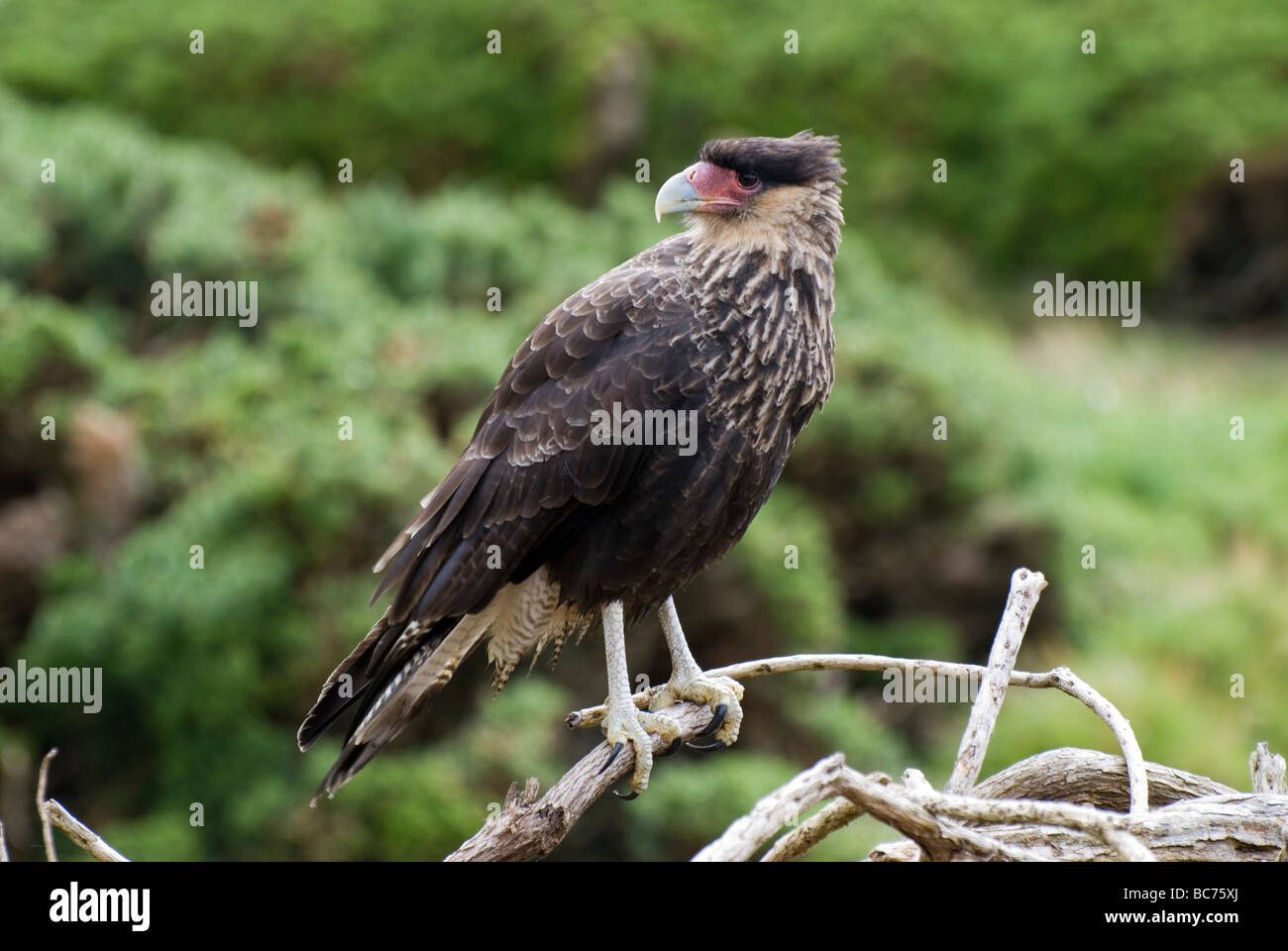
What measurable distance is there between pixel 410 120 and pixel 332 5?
1.64 meters

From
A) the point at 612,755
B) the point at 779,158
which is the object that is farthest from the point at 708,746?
the point at 779,158

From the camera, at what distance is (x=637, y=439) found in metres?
3.79

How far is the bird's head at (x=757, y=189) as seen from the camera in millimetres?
3926

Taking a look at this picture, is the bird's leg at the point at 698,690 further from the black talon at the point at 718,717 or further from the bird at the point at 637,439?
the bird at the point at 637,439

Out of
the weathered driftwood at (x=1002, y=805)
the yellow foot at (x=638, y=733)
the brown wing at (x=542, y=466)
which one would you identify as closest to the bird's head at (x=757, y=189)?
the brown wing at (x=542, y=466)

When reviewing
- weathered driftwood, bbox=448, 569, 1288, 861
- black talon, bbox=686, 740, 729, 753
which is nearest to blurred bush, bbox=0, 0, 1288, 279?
black talon, bbox=686, 740, 729, 753

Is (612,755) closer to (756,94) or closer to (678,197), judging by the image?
(678,197)

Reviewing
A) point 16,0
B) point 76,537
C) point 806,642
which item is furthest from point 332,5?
point 806,642

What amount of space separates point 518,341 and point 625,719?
4.55 meters

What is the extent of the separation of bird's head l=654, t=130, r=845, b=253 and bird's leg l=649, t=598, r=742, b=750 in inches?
45.2

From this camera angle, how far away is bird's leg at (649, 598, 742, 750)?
4.27 meters

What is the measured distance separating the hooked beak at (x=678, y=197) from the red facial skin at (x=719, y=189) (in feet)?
0.04

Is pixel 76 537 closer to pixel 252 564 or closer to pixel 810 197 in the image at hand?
pixel 252 564

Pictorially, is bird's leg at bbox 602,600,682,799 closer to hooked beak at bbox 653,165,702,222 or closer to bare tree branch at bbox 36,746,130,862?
hooked beak at bbox 653,165,702,222
